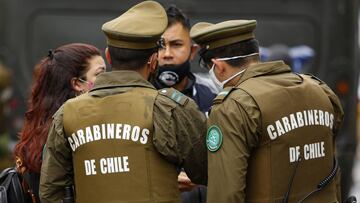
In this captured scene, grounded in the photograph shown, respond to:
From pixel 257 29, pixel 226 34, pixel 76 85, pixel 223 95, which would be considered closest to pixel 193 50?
pixel 76 85

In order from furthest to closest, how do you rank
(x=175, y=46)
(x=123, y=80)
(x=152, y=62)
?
(x=175, y=46) → (x=152, y=62) → (x=123, y=80)

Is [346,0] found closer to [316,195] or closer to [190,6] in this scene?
[190,6]

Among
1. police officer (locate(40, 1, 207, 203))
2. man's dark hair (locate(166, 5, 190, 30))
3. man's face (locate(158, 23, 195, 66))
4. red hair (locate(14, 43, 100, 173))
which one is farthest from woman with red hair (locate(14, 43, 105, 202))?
man's dark hair (locate(166, 5, 190, 30))

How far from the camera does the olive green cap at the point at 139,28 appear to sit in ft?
15.0

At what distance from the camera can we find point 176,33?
630 centimetres

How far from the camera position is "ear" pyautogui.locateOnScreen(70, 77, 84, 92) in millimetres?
5277

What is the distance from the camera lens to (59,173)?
467cm

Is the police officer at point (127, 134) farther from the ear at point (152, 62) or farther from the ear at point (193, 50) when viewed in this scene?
the ear at point (193, 50)

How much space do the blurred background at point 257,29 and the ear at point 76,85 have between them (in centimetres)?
412

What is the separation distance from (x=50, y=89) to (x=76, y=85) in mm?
145

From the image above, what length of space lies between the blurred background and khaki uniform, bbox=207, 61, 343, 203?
466 cm

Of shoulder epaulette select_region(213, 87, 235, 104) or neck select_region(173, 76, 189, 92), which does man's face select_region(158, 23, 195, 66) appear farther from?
shoulder epaulette select_region(213, 87, 235, 104)

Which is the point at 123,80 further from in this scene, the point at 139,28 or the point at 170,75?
the point at 170,75

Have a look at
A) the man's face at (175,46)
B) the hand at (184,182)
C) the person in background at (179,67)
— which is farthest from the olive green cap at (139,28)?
the man's face at (175,46)
